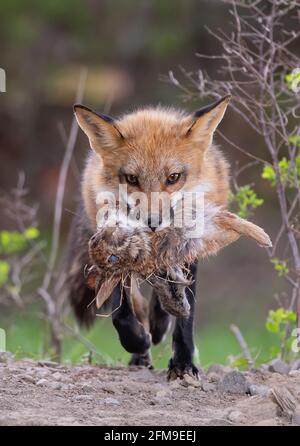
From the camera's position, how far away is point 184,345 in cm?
598

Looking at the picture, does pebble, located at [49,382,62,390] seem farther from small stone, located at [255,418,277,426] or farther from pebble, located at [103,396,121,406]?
small stone, located at [255,418,277,426]

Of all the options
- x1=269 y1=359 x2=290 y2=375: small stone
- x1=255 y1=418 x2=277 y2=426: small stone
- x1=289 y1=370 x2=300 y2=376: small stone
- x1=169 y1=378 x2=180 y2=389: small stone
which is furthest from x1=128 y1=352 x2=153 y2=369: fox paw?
x1=255 y1=418 x2=277 y2=426: small stone

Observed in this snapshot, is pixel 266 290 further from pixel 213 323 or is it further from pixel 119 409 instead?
pixel 119 409

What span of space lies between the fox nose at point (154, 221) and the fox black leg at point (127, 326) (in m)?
0.86

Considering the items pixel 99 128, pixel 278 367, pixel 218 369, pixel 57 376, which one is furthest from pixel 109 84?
pixel 57 376

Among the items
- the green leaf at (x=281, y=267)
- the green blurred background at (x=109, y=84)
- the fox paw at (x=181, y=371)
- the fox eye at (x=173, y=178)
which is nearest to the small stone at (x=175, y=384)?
the fox paw at (x=181, y=371)

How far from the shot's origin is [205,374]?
601 centimetres

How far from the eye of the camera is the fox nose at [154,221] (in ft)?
17.0

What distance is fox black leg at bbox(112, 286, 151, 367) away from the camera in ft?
19.8

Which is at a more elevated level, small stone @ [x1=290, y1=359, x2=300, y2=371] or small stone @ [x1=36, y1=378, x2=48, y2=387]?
small stone @ [x1=290, y1=359, x2=300, y2=371]

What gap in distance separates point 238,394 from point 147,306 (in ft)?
4.38

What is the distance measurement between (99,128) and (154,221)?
0.94 m

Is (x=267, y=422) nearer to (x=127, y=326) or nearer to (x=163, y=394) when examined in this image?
(x=163, y=394)
